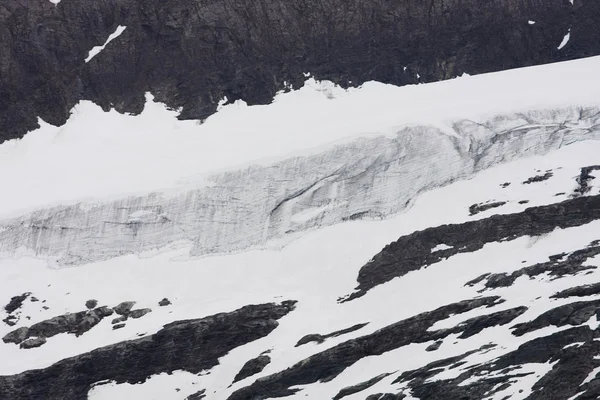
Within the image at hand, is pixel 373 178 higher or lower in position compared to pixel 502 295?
higher

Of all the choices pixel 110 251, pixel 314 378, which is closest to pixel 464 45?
pixel 110 251

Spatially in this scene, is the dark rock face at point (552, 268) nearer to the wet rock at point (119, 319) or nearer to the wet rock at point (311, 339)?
the wet rock at point (311, 339)

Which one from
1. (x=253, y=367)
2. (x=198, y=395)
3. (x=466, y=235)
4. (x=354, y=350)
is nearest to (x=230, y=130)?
(x=466, y=235)

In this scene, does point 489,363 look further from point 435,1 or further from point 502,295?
point 435,1

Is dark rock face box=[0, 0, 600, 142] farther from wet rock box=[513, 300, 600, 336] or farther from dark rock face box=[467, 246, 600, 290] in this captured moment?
wet rock box=[513, 300, 600, 336]

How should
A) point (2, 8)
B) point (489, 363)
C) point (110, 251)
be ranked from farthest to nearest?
point (2, 8)
point (110, 251)
point (489, 363)

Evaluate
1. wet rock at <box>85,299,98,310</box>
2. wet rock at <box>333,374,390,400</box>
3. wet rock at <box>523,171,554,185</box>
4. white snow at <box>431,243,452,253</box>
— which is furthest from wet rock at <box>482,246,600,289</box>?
wet rock at <box>85,299,98,310</box>

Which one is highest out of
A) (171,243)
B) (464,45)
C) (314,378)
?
(464,45)
